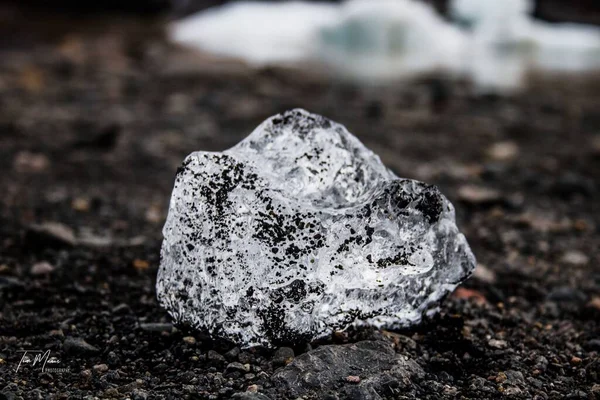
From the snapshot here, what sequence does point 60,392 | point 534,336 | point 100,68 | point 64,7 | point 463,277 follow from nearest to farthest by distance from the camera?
point 60,392 → point 463,277 → point 534,336 → point 100,68 → point 64,7

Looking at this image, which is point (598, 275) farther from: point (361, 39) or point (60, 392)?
point (361, 39)

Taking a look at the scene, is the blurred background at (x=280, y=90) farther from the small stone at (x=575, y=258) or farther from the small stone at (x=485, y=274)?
the small stone at (x=485, y=274)

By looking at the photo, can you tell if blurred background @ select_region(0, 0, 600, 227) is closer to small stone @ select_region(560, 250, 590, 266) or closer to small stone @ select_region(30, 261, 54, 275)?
small stone @ select_region(30, 261, 54, 275)

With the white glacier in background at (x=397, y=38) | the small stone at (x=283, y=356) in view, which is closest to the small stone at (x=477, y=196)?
the small stone at (x=283, y=356)

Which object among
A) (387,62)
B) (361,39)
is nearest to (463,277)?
(387,62)

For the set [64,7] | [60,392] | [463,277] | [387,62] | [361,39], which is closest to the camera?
[60,392]

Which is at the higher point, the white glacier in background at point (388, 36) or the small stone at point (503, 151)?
the white glacier in background at point (388, 36)

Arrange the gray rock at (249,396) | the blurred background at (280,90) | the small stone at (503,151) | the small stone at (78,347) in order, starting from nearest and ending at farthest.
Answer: the gray rock at (249,396)
the small stone at (78,347)
the blurred background at (280,90)
the small stone at (503,151)
